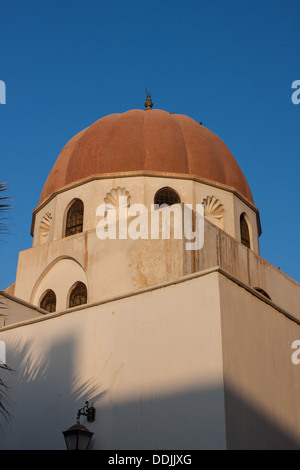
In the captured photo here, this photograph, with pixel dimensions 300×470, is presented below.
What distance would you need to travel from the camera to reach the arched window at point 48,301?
14359 millimetres

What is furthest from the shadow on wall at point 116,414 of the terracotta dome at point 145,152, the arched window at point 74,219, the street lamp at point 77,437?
the terracotta dome at point 145,152

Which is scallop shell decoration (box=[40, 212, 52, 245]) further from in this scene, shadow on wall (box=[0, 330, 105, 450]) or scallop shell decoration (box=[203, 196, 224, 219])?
shadow on wall (box=[0, 330, 105, 450])

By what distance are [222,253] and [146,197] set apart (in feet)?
8.14

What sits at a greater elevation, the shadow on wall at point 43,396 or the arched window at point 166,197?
the arched window at point 166,197

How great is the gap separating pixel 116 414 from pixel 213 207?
284 inches

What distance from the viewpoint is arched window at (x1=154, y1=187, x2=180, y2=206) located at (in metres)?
14.5

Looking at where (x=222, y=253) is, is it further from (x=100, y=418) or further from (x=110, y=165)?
(x=100, y=418)

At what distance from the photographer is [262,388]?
29.5 ft

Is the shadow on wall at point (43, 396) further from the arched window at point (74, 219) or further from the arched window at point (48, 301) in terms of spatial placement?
the arched window at point (74, 219)

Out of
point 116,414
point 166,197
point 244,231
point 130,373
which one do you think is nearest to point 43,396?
point 116,414

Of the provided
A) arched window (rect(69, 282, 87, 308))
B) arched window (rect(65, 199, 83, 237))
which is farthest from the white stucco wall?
arched window (rect(65, 199, 83, 237))

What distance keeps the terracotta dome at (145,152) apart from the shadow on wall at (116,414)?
5842 millimetres

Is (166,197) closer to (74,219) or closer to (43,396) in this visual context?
(74,219)

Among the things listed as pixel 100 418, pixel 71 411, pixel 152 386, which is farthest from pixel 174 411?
pixel 71 411
